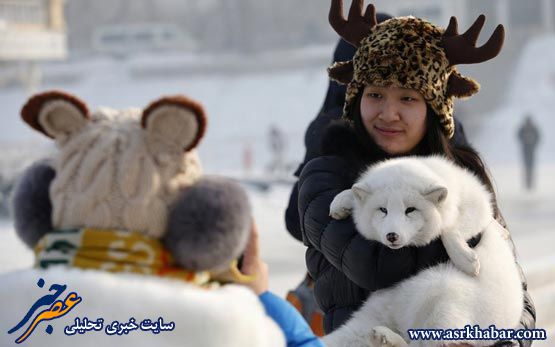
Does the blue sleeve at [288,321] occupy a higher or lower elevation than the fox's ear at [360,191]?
lower

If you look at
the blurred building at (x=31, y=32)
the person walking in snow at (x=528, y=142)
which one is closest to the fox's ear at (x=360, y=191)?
the person walking in snow at (x=528, y=142)

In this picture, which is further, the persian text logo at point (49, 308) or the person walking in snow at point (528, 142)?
the person walking in snow at point (528, 142)

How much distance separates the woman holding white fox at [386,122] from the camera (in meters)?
2.55

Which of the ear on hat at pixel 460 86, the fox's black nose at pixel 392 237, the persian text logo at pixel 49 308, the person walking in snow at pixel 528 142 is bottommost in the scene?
the person walking in snow at pixel 528 142

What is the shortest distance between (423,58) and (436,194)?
441 millimetres

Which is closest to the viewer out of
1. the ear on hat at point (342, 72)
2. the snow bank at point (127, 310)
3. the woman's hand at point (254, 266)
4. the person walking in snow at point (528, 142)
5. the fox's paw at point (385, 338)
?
the snow bank at point (127, 310)

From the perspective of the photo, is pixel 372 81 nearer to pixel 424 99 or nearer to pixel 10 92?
pixel 424 99

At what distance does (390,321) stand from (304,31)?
5208 centimetres

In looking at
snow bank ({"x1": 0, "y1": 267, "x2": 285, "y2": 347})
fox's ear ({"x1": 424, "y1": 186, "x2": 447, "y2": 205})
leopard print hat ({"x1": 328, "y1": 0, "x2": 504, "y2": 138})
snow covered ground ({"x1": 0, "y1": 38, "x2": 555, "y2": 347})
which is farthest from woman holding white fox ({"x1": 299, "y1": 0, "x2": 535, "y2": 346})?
snow covered ground ({"x1": 0, "y1": 38, "x2": 555, "y2": 347})

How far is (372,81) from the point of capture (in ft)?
8.55

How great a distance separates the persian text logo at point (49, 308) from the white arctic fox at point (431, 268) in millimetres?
693

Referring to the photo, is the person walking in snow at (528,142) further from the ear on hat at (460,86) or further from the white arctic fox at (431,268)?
the white arctic fox at (431,268)

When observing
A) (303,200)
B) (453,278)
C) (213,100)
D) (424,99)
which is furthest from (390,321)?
(213,100)

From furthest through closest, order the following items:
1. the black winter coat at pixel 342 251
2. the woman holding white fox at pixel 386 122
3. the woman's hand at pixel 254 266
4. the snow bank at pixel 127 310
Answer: the woman holding white fox at pixel 386 122 → the black winter coat at pixel 342 251 → the woman's hand at pixel 254 266 → the snow bank at pixel 127 310
